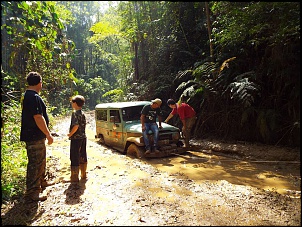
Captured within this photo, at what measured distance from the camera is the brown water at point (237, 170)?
4.51 m

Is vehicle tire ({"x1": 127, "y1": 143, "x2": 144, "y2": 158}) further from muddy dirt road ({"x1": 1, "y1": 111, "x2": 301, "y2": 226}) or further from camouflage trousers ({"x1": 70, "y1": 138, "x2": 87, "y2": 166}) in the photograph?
camouflage trousers ({"x1": 70, "y1": 138, "x2": 87, "y2": 166})

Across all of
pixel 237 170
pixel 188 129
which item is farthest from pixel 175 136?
pixel 237 170

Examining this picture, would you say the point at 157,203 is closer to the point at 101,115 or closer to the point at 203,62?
the point at 101,115

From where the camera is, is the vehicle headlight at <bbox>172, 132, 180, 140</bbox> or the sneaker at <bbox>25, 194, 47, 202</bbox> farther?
the vehicle headlight at <bbox>172, 132, 180, 140</bbox>

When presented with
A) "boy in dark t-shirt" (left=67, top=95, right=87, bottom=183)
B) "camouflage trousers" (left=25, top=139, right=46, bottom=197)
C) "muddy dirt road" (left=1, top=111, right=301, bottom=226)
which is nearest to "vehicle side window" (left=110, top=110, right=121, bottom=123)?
"muddy dirt road" (left=1, top=111, right=301, bottom=226)

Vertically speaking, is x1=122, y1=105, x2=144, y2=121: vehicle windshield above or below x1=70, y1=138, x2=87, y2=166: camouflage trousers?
above

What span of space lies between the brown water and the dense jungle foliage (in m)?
1.54

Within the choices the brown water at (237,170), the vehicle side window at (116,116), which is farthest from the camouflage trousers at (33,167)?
the vehicle side window at (116,116)

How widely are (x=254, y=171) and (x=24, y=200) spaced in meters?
4.80

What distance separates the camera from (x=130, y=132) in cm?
726

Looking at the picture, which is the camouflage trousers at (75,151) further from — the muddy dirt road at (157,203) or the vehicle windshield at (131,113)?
the vehicle windshield at (131,113)

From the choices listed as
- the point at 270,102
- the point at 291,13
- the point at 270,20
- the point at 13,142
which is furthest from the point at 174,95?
the point at 13,142

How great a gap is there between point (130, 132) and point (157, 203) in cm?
400

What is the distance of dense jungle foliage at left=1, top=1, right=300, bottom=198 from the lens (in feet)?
15.5
